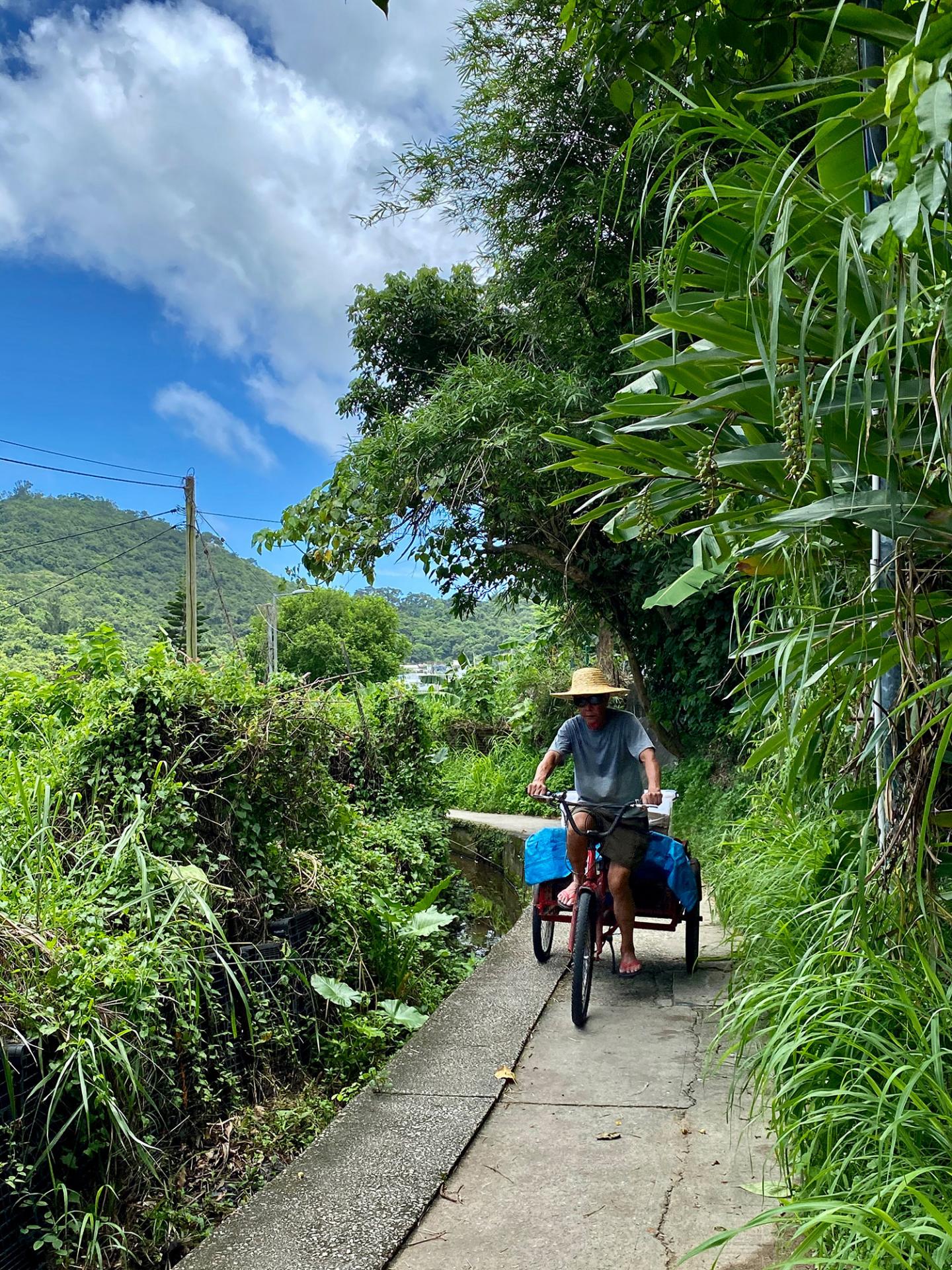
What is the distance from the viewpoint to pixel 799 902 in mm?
3525

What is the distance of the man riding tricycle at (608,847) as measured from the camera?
4.85m

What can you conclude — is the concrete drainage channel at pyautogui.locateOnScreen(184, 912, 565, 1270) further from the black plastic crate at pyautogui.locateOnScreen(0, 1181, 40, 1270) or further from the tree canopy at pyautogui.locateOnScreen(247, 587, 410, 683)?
the tree canopy at pyautogui.locateOnScreen(247, 587, 410, 683)

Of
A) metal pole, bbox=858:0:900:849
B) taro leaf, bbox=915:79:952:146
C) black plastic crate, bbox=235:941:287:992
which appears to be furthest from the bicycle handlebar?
taro leaf, bbox=915:79:952:146

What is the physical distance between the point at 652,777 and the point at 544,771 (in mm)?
541

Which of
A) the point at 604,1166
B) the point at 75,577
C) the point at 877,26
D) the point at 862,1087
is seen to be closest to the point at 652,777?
the point at 604,1166

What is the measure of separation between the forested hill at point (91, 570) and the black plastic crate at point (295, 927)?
2237cm

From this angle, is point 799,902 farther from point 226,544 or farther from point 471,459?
point 226,544

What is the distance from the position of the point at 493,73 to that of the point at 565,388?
3.17 m

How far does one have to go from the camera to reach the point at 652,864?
4.95m

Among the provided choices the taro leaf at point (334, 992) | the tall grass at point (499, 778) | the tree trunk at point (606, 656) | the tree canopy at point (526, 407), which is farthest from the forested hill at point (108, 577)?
the taro leaf at point (334, 992)

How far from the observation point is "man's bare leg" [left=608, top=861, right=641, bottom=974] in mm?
4855

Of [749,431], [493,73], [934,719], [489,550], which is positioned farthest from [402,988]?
[493,73]

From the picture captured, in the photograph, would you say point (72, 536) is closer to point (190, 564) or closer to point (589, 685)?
point (190, 564)

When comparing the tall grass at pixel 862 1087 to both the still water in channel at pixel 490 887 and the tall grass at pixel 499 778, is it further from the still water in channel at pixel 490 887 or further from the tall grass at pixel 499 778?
the tall grass at pixel 499 778
